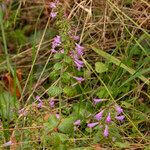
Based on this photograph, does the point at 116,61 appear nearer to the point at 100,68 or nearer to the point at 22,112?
the point at 100,68

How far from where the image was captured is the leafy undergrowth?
6.07 feet

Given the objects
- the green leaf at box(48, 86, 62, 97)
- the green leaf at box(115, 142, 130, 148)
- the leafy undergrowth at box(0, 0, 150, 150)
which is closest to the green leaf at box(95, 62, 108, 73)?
the leafy undergrowth at box(0, 0, 150, 150)

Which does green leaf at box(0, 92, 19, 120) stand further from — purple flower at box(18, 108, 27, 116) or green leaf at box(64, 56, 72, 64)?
green leaf at box(64, 56, 72, 64)

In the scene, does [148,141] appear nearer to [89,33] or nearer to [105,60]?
[105,60]

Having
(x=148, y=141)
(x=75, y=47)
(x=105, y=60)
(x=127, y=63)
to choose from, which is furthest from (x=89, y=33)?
(x=148, y=141)

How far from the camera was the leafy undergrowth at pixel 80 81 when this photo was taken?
185cm

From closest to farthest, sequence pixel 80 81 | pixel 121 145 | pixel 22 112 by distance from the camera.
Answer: pixel 121 145
pixel 22 112
pixel 80 81

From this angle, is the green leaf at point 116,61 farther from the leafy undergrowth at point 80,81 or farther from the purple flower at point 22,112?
the purple flower at point 22,112

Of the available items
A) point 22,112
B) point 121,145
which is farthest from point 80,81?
point 121,145

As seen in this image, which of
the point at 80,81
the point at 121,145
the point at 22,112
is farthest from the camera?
the point at 80,81

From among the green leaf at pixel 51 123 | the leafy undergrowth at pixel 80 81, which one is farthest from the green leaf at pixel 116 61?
the green leaf at pixel 51 123

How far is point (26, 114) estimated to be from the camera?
1.89 meters

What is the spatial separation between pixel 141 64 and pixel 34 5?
3.18ft

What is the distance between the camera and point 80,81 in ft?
6.83
